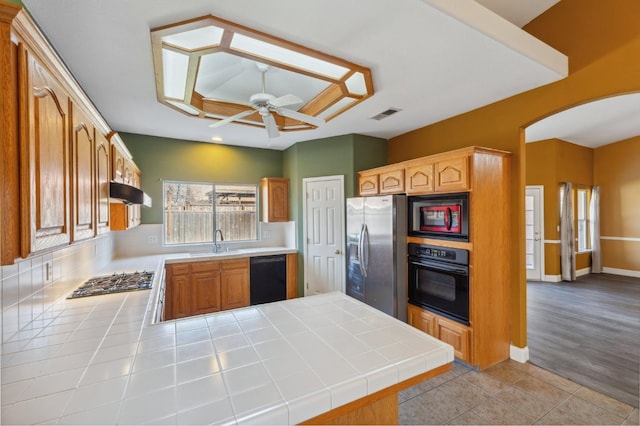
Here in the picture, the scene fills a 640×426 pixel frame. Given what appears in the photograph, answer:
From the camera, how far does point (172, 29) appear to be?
65.9 inches

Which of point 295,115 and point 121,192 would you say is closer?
point 121,192

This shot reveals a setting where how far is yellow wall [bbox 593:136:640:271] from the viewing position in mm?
5895

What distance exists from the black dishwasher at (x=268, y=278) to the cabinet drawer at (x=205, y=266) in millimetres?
513

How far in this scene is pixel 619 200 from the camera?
20.1ft

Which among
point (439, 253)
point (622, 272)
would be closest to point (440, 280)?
point (439, 253)

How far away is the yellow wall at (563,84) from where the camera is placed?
6.90ft

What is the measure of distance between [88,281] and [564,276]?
7847mm

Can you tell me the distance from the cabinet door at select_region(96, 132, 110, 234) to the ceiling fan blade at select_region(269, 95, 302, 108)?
1224mm

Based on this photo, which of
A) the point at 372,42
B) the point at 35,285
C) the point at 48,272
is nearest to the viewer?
the point at 35,285

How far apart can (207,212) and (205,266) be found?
1.08 metres

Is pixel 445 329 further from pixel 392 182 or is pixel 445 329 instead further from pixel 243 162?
pixel 243 162

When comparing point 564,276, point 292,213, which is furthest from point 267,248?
point 564,276

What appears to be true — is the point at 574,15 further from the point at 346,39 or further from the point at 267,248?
the point at 267,248

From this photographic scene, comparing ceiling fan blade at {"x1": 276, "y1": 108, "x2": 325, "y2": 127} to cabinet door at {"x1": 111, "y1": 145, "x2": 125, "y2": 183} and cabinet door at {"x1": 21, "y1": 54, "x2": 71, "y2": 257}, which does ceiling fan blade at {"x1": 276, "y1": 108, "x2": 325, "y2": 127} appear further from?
cabinet door at {"x1": 21, "y1": 54, "x2": 71, "y2": 257}
